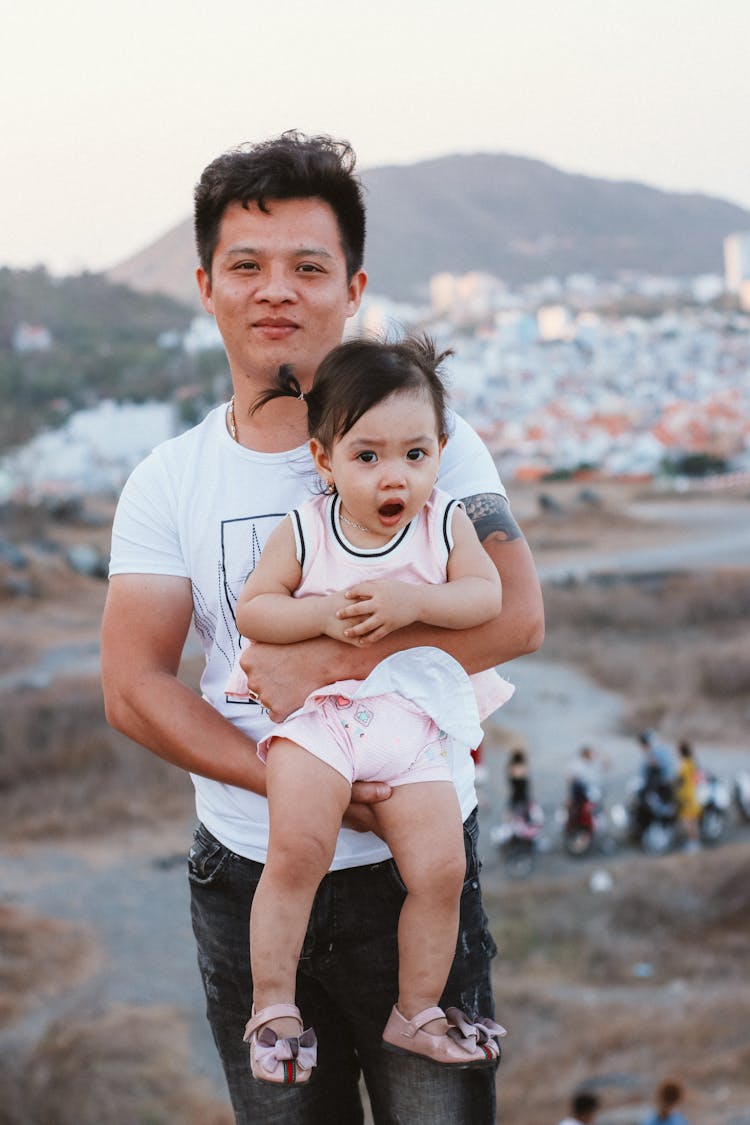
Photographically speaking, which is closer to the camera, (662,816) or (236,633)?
(236,633)

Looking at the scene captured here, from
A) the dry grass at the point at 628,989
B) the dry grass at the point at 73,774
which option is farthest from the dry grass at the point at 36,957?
the dry grass at the point at 628,989

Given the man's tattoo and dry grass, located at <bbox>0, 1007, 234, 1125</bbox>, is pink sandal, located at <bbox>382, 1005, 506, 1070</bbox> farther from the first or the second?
dry grass, located at <bbox>0, 1007, 234, 1125</bbox>

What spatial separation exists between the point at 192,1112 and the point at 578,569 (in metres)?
19.1

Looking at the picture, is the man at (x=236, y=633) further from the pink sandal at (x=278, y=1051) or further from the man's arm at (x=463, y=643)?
the pink sandal at (x=278, y=1051)

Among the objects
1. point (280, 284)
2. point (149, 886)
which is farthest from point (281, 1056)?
point (149, 886)

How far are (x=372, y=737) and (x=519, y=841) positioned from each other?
9.21 m

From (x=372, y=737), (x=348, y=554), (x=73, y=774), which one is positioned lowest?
(x=73, y=774)

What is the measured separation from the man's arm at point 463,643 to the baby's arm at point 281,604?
1.0 inches

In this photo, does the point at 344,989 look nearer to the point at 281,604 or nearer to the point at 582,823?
the point at 281,604

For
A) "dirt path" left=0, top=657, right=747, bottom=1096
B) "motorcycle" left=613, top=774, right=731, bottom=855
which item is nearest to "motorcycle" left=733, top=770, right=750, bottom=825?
"motorcycle" left=613, top=774, right=731, bottom=855

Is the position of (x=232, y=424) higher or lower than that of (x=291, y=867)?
higher

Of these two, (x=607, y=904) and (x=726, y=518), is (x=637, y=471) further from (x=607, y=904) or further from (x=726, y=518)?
(x=607, y=904)

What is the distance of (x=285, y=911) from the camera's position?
1.53 metres

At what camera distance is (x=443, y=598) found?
1.58 m
